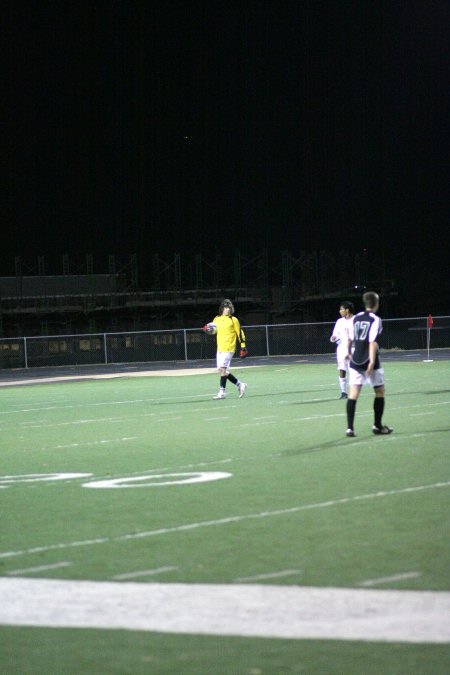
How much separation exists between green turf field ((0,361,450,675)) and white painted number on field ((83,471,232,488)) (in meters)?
0.03

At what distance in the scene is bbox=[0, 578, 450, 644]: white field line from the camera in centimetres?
571

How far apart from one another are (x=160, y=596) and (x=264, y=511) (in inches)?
127

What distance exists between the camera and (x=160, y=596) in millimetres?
6559

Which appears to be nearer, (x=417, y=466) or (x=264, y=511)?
(x=264, y=511)

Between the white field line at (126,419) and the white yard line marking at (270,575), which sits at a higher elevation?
the white yard line marking at (270,575)

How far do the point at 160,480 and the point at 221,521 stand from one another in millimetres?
2829

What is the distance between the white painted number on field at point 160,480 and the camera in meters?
11.7

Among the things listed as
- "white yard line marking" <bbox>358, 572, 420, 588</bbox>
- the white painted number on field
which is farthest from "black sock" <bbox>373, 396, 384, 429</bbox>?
"white yard line marking" <bbox>358, 572, 420, 588</bbox>

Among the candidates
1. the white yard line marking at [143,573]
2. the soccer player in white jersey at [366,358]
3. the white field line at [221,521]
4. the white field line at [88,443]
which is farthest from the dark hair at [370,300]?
the white yard line marking at [143,573]

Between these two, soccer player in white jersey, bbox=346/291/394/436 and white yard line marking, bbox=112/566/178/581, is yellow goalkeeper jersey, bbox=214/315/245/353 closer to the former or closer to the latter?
soccer player in white jersey, bbox=346/291/394/436

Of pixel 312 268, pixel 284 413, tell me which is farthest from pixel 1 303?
pixel 284 413

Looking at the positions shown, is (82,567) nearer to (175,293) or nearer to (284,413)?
(284,413)

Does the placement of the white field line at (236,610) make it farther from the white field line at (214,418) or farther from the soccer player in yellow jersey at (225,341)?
the soccer player in yellow jersey at (225,341)

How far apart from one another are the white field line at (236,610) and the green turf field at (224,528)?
0.03m
